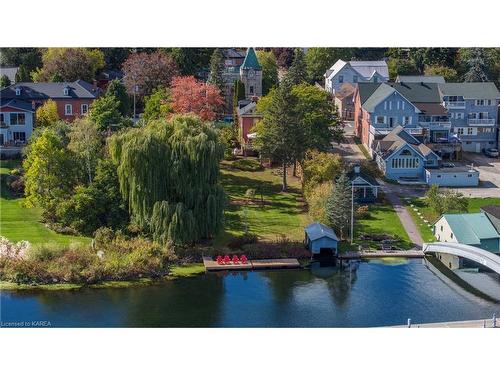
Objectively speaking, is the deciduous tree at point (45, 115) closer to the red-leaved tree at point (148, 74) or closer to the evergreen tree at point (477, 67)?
the red-leaved tree at point (148, 74)

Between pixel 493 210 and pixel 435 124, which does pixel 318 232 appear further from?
pixel 435 124

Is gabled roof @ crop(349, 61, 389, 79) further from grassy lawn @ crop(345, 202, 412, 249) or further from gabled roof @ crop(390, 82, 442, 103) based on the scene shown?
grassy lawn @ crop(345, 202, 412, 249)

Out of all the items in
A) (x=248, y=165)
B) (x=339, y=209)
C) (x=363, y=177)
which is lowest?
(x=339, y=209)

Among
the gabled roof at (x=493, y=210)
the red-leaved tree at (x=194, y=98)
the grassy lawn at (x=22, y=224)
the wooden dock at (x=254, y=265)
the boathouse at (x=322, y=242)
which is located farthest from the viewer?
the red-leaved tree at (x=194, y=98)

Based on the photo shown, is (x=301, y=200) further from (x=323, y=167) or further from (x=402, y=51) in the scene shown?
(x=402, y=51)

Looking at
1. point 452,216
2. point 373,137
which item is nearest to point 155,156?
point 452,216

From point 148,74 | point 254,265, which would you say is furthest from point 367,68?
point 254,265

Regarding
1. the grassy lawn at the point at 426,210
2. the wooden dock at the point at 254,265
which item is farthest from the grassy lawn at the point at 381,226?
the wooden dock at the point at 254,265
